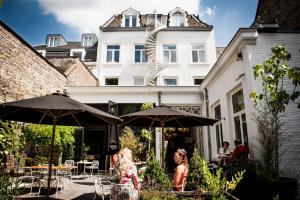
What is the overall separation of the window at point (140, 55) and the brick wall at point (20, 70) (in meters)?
7.96

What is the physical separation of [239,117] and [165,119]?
11.1 ft

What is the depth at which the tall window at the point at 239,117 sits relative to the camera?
7965 millimetres

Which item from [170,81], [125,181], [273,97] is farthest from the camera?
[170,81]

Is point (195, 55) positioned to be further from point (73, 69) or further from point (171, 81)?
point (73, 69)

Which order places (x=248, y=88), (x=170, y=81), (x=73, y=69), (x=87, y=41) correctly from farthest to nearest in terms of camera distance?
(x=87, y=41)
(x=170, y=81)
(x=73, y=69)
(x=248, y=88)

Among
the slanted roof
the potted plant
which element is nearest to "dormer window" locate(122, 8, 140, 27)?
the slanted roof

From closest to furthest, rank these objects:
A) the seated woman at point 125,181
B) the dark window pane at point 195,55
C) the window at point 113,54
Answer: the seated woman at point 125,181 → the dark window pane at point 195,55 → the window at point 113,54

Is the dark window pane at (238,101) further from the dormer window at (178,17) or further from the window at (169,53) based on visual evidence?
the dormer window at (178,17)

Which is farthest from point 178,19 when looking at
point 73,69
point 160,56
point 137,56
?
point 73,69

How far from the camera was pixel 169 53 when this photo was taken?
60.8 ft

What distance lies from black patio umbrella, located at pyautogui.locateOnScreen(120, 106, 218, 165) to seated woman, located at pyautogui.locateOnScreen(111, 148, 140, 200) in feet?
5.27

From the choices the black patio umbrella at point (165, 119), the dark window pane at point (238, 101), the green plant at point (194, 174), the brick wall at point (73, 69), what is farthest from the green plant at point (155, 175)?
the brick wall at point (73, 69)

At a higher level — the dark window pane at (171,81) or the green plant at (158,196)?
the dark window pane at (171,81)

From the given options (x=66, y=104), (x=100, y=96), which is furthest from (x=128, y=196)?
(x=100, y=96)
